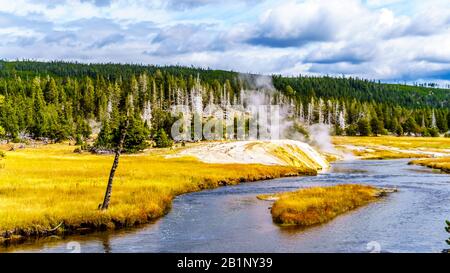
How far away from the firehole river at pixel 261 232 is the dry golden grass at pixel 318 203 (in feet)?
3.21

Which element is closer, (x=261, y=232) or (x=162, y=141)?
(x=261, y=232)

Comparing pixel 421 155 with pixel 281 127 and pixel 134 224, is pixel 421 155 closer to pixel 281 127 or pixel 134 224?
pixel 281 127

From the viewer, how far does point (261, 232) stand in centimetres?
3036

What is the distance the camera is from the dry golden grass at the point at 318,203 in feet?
111

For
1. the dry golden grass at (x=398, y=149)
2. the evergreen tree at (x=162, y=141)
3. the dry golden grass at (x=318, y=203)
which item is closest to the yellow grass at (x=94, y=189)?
the dry golden grass at (x=318, y=203)

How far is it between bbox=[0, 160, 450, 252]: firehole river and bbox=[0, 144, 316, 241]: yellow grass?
1799 millimetres

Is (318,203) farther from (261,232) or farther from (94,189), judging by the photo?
(94,189)

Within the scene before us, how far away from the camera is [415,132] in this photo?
197 metres

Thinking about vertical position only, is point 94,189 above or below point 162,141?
above

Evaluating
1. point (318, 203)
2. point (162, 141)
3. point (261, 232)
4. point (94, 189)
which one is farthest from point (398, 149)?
point (261, 232)

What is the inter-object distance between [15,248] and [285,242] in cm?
1456

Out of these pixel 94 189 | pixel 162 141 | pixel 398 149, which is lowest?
pixel 398 149

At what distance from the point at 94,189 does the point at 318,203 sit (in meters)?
19.0
